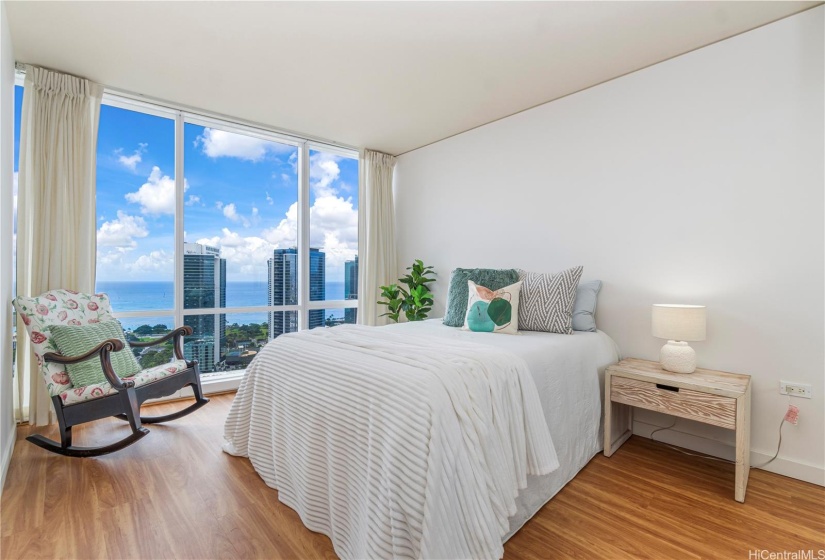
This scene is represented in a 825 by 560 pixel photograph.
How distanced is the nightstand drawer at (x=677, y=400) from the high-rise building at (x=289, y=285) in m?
3.25

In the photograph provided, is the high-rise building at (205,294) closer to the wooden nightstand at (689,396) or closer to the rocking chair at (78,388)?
the rocking chair at (78,388)

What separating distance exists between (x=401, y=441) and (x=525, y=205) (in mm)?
2735

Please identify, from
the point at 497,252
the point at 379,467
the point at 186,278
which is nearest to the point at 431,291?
the point at 497,252

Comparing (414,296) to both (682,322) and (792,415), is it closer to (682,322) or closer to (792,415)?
(682,322)

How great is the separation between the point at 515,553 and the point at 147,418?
278cm

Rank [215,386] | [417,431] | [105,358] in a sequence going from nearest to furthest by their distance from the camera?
1. [417,431]
2. [105,358]
3. [215,386]

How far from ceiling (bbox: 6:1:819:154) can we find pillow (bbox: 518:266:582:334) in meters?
1.53

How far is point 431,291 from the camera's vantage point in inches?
179

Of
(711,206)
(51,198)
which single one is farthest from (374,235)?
(711,206)

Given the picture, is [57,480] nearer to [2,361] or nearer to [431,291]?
[2,361]

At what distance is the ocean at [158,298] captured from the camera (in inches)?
135

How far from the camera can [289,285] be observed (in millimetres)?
4410

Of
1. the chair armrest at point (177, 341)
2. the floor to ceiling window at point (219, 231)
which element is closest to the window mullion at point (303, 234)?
the floor to ceiling window at point (219, 231)

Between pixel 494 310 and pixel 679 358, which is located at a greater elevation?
pixel 494 310
